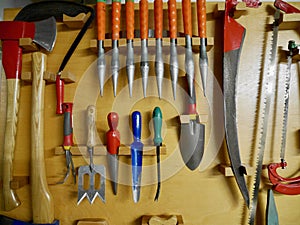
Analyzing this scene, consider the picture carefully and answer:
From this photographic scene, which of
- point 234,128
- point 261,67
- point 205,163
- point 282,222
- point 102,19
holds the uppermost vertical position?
point 102,19

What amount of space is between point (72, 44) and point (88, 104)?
0.18 metres

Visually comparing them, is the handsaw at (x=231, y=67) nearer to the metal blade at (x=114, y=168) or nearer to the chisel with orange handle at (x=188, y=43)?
the chisel with orange handle at (x=188, y=43)

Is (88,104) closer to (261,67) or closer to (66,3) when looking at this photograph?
(66,3)

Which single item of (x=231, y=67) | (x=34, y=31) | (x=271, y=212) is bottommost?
(x=271, y=212)

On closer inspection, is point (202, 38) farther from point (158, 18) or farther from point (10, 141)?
point (10, 141)

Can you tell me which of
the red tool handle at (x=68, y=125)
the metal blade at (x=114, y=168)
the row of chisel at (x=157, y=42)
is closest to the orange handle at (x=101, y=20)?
the row of chisel at (x=157, y=42)

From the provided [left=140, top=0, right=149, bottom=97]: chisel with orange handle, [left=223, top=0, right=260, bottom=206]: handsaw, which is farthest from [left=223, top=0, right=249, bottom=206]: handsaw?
[left=140, top=0, right=149, bottom=97]: chisel with orange handle

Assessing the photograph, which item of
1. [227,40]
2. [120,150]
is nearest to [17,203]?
[120,150]

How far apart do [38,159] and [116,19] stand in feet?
1.42

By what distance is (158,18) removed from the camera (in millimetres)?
773

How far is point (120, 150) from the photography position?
762 millimetres

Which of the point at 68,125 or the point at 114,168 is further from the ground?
the point at 68,125

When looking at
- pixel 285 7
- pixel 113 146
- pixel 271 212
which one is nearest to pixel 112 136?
pixel 113 146

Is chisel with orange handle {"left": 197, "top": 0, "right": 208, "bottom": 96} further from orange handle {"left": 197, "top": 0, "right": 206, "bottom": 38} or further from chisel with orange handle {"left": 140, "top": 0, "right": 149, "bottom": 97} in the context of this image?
chisel with orange handle {"left": 140, "top": 0, "right": 149, "bottom": 97}
